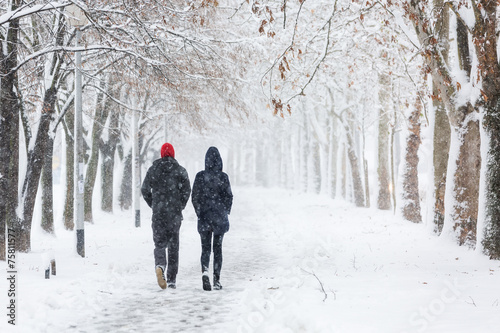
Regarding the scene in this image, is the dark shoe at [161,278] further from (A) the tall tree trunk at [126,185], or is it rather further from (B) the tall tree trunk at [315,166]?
(B) the tall tree trunk at [315,166]

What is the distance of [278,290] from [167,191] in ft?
8.07

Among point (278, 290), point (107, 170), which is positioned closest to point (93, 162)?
point (107, 170)

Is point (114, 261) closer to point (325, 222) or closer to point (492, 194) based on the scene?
point (492, 194)

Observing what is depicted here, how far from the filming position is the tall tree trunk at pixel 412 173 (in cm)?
1627

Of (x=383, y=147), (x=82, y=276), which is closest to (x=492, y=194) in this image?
(x=82, y=276)

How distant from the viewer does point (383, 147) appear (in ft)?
69.2

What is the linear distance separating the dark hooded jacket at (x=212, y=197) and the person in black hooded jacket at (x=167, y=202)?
304mm

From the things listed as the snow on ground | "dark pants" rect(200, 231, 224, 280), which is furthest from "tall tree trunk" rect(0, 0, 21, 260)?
"dark pants" rect(200, 231, 224, 280)

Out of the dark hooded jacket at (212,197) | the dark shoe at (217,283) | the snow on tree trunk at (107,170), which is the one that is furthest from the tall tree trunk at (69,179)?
the dark shoe at (217,283)

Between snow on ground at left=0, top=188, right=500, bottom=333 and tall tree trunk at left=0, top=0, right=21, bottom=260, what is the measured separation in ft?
4.38

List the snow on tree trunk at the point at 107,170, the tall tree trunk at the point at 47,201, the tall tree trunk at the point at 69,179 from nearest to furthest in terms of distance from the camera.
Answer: the tall tree trunk at the point at 47,201 → the tall tree trunk at the point at 69,179 → the snow on tree trunk at the point at 107,170

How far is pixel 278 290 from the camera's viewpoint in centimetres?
735

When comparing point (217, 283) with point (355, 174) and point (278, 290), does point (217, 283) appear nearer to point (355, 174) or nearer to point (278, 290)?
point (278, 290)

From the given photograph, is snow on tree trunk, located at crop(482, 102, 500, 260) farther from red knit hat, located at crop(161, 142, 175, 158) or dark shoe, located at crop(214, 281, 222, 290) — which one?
red knit hat, located at crop(161, 142, 175, 158)
